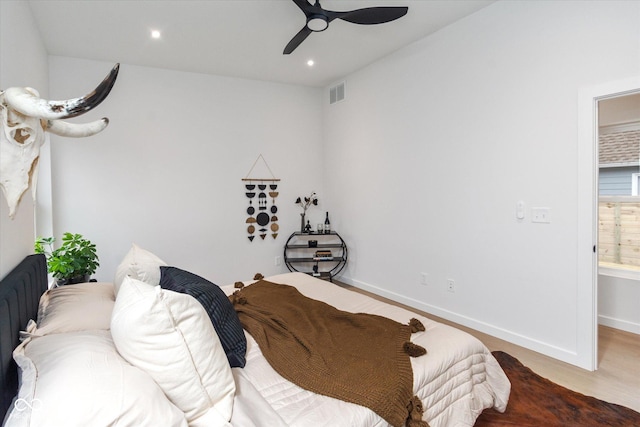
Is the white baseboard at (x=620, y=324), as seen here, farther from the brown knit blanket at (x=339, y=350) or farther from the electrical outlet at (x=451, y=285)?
the brown knit blanket at (x=339, y=350)

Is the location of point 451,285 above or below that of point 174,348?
below

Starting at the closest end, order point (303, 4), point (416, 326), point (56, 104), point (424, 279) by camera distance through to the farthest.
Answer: point (56, 104) → point (416, 326) → point (303, 4) → point (424, 279)

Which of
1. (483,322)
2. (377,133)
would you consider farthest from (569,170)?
(377,133)

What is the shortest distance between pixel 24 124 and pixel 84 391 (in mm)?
835

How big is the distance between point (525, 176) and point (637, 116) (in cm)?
184


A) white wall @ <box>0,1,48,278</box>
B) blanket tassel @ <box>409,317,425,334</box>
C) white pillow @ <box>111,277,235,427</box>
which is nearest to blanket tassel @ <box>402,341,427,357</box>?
blanket tassel @ <box>409,317,425,334</box>

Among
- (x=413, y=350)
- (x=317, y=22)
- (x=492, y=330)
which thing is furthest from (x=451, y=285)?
(x=317, y=22)

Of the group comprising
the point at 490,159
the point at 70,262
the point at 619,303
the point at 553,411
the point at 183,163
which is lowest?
the point at 553,411

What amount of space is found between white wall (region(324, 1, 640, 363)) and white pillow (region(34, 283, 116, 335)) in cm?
293

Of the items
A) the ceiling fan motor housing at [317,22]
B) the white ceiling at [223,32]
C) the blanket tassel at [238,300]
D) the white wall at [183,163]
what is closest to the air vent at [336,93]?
the white wall at [183,163]

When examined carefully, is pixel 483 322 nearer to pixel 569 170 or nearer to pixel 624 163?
pixel 569 170

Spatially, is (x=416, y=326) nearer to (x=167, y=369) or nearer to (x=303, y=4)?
(x=167, y=369)

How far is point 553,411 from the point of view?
202cm

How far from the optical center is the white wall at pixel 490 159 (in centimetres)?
253
